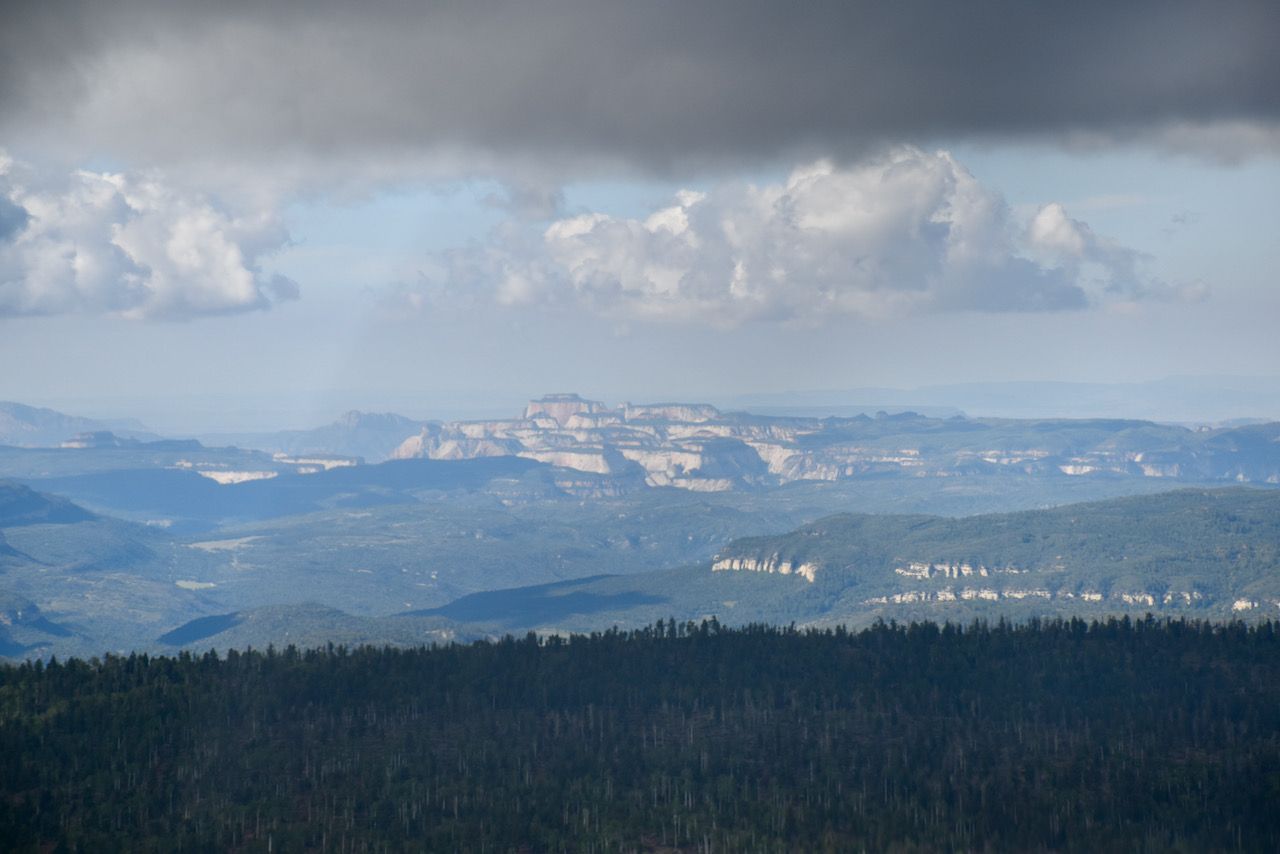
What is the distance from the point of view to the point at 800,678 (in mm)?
192625

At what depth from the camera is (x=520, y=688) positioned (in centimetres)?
18825

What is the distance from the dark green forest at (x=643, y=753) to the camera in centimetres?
13700

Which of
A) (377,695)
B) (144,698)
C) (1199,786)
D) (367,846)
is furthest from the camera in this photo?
(377,695)

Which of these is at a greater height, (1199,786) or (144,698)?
(144,698)

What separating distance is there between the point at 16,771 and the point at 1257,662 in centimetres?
14353

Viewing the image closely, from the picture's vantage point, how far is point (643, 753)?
16438 cm

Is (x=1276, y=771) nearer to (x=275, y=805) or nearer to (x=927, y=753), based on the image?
(x=927, y=753)

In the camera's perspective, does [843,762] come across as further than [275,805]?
Yes

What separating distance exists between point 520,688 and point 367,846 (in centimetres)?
5461

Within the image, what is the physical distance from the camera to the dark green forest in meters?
137

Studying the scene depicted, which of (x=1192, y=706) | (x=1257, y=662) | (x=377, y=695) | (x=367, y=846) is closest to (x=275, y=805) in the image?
(x=367, y=846)

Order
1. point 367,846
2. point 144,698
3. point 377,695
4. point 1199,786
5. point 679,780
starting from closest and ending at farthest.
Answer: point 367,846 → point 1199,786 → point 679,780 → point 144,698 → point 377,695

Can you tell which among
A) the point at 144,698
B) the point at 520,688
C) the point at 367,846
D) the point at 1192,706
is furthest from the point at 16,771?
the point at 1192,706

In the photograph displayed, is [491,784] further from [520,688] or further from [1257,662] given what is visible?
[1257,662]
